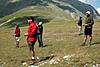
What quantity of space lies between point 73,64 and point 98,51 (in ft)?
15.4

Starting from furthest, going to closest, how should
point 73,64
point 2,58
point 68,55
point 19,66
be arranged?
1. point 2,58
2. point 68,55
3. point 19,66
4. point 73,64

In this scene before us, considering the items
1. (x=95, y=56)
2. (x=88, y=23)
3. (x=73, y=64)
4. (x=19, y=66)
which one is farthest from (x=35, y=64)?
(x=88, y=23)

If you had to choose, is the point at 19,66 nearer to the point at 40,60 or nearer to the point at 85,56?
the point at 40,60

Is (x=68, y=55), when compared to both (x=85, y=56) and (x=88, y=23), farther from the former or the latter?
(x=88, y=23)

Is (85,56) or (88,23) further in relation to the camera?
(88,23)

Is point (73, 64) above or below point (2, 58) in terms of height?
above

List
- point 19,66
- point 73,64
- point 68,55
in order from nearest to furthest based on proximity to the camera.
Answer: point 73,64
point 19,66
point 68,55

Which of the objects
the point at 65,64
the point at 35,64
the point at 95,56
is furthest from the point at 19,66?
the point at 95,56

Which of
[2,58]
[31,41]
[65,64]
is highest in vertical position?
[31,41]

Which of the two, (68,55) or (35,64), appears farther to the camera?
(68,55)

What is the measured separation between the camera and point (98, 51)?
92.7ft

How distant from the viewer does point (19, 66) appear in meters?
25.9

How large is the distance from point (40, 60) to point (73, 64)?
373 centimetres

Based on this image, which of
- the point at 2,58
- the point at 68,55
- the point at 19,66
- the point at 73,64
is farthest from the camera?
the point at 2,58
